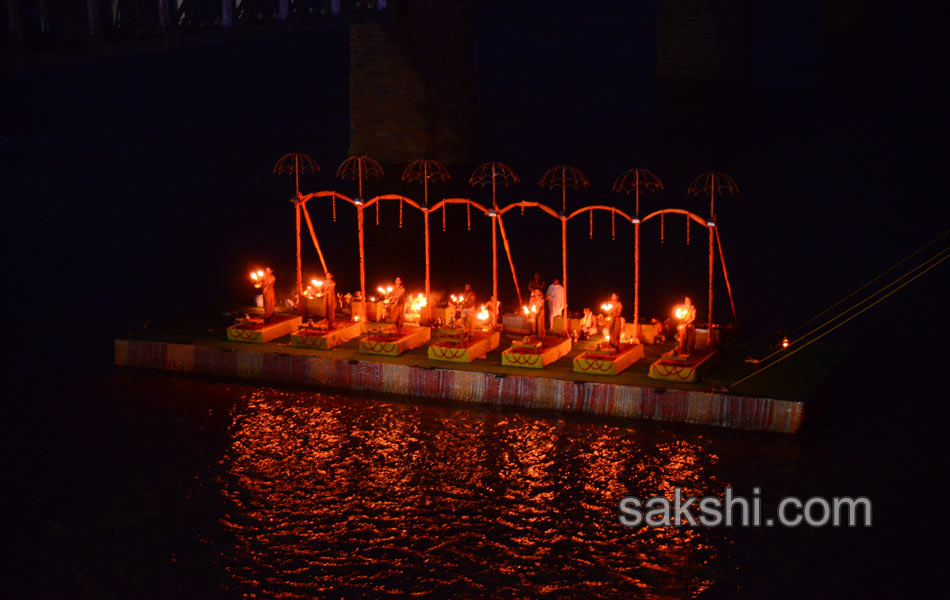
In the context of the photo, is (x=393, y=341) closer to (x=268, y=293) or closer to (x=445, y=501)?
(x=268, y=293)

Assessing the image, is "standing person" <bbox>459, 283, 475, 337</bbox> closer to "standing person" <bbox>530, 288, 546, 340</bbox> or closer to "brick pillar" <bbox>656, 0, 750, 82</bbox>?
"standing person" <bbox>530, 288, 546, 340</bbox>

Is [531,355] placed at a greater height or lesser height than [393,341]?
lesser

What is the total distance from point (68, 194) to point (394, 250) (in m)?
20.4

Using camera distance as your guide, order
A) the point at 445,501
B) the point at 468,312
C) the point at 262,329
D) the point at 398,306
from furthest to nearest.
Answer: the point at 262,329 → the point at 398,306 → the point at 468,312 → the point at 445,501

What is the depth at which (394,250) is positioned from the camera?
163 feet

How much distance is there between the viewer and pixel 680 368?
98.5ft

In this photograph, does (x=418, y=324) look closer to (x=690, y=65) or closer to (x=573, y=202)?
(x=573, y=202)

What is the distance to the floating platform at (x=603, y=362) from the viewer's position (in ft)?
101

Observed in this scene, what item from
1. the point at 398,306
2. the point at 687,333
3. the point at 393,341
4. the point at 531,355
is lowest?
the point at 531,355

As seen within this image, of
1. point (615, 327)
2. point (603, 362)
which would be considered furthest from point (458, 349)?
point (615, 327)

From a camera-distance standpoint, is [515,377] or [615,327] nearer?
[515,377]

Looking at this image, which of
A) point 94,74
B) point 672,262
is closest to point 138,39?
point 672,262

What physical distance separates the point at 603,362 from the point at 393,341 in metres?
5.42

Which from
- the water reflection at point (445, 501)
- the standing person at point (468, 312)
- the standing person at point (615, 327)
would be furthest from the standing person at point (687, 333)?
the standing person at point (468, 312)
